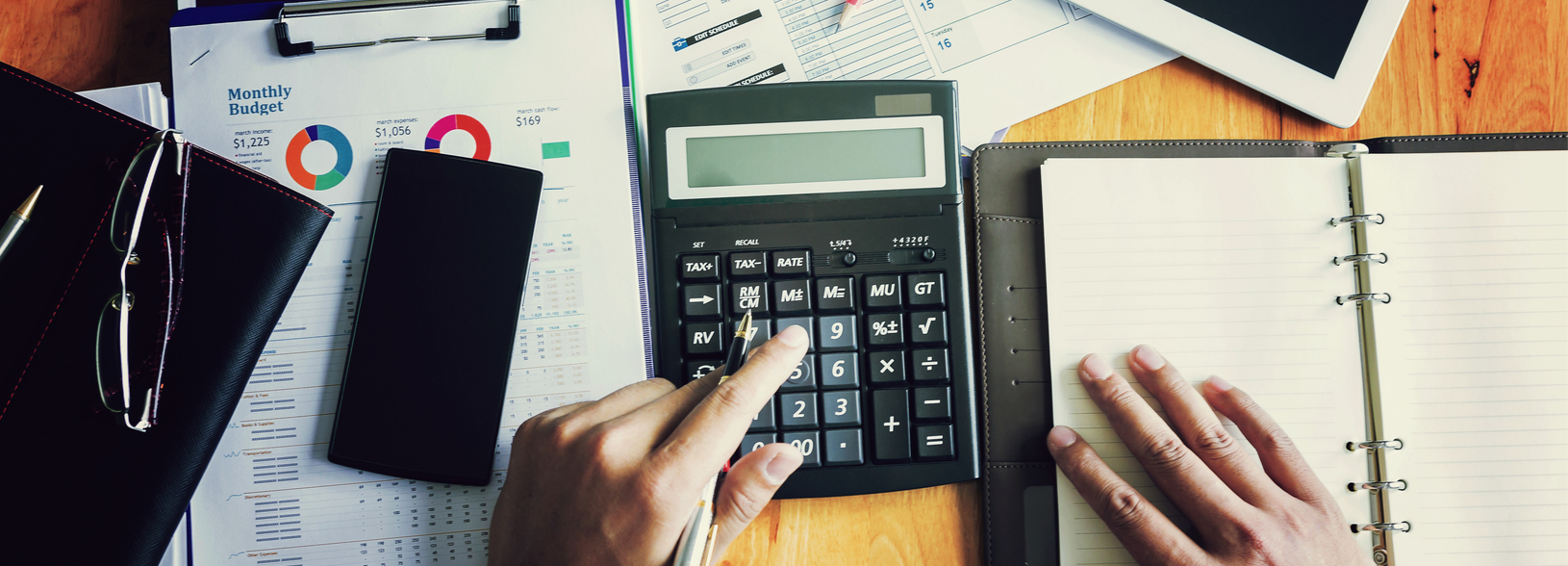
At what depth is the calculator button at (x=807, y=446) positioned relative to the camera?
0.56 metres

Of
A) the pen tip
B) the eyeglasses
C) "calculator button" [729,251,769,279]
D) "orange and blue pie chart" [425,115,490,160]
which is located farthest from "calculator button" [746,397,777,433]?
the pen tip

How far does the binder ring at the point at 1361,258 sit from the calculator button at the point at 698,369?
0.55m

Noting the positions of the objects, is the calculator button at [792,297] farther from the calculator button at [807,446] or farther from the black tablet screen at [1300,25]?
the black tablet screen at [1300,25]

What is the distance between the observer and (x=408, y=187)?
589 millimetres

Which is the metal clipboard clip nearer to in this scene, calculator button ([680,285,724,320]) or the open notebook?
calculator button ([680,285,724,320])

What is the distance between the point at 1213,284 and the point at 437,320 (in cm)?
68

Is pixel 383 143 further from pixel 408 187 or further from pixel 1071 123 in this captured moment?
pixel 1071 123

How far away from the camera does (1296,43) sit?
64cm

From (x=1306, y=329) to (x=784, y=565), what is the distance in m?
0.50

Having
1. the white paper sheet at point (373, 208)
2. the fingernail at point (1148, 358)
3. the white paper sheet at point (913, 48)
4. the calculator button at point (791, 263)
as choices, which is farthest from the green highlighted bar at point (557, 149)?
the fingernail at point (1148, 358)

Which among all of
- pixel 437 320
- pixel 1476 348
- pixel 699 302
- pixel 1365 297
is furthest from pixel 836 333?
pixel 1476 348

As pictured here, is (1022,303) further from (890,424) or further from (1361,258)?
(1361,258)

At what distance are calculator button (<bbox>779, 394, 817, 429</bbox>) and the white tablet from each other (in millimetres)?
476

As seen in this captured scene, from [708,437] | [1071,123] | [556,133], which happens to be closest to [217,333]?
[556,133]
